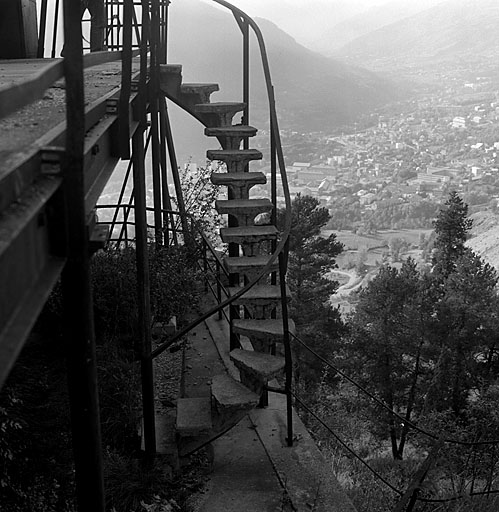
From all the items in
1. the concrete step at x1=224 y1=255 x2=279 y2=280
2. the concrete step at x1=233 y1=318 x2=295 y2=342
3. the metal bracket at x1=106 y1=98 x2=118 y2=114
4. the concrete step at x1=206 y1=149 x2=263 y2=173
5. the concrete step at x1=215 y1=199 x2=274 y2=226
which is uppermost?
the metal bracket at x1=106 y1=98 x2=118 y2=114

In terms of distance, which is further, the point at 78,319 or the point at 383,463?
the point at 383,463

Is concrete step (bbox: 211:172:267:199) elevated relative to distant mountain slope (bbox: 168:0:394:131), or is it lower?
lower


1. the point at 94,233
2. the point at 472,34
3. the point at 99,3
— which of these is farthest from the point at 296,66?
the point at 94,233

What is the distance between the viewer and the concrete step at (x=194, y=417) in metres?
5.07

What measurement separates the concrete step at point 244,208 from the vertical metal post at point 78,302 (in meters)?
3.68

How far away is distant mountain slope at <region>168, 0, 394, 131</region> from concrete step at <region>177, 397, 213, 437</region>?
6785 centimetres

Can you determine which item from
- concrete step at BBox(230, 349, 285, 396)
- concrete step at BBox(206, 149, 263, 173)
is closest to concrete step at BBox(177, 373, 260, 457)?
concrete step at BBox(230, 349, 285, 396)

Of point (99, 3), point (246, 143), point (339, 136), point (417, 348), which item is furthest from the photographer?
point (339, 136)

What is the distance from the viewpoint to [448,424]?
15031 mm

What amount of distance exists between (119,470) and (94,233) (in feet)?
9.79

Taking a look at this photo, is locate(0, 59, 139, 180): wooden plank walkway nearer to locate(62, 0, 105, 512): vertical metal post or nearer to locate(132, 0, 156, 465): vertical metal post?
locate(62, 0, 105, 512): vertical metal post

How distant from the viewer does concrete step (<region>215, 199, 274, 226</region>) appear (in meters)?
6.12

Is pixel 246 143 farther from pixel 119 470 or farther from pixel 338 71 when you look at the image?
pixel 338 71

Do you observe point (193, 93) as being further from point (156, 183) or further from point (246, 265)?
point (246, 265)
